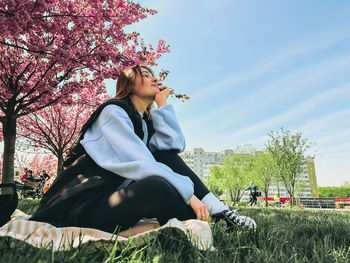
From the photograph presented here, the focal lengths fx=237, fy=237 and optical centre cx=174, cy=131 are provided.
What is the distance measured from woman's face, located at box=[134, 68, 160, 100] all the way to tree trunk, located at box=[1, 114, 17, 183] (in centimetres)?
593

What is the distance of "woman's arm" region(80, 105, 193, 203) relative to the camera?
136 cm

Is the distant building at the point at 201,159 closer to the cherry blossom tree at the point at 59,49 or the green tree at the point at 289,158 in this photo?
the green tree at the point at 289,158

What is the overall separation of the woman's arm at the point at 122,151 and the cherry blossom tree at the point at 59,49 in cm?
382

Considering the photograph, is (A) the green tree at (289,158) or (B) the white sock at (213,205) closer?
(B) the white sock at (213,205)

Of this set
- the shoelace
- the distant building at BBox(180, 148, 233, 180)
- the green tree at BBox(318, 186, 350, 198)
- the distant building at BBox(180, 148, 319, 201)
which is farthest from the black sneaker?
the distant building at BBox(180, 148, 233, 180)

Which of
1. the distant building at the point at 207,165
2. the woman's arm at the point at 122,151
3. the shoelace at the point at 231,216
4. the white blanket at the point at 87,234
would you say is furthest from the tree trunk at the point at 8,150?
the distant building at the point at 207,165

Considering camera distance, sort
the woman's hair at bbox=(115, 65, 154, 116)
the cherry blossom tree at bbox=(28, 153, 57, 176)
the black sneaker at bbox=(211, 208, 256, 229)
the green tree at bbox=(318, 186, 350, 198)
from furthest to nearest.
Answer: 1. the green tree at bbox=(318, 186, 350, 198)
2. the cherry blossom tree at bbox=(28, 153, 57, 176)
3. the woman's hair at bbox=(115, 65, 154, 116)
4. the black sneaker at bbox=(211, 208, 256, 229)

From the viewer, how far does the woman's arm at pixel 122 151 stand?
1.36 m

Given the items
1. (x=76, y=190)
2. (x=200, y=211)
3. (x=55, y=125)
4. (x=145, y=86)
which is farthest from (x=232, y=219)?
(x=55, y=125)

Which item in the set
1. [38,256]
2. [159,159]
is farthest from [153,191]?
[159,159]

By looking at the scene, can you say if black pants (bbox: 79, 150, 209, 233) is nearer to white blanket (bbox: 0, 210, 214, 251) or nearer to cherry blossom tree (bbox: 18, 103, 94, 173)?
white blanket (bbox: 0, 210, 214, 251)

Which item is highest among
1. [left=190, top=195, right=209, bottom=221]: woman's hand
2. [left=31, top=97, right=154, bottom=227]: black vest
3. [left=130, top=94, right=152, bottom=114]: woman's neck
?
[left=130, top=94, right=152, bottom=114]: woman's neck

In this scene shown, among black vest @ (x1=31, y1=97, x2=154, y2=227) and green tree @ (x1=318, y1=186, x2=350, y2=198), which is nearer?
black vest @ (x1=31, y1=97, x2=154, y2=227)

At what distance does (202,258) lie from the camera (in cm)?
108
